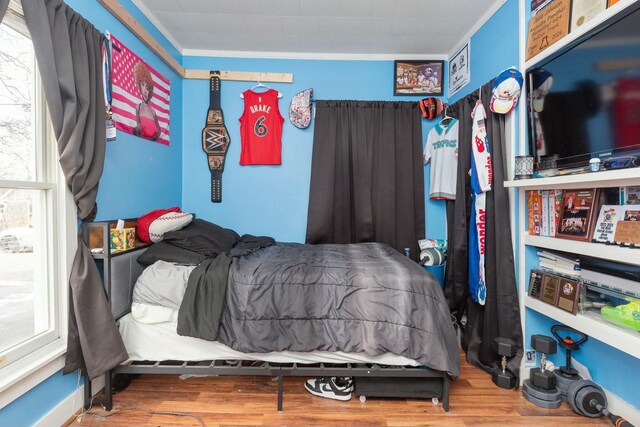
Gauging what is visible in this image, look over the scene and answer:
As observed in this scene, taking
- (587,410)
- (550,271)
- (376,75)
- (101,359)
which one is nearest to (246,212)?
(101,359)

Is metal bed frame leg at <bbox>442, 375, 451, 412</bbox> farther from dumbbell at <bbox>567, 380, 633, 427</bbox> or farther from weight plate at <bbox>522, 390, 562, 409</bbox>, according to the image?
dumbbell at <bbox>567, 380, 633, 427</bbox>

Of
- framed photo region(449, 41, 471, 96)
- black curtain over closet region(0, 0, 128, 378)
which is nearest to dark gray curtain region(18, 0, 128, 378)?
black curtain over closet region(0, 0, 128, 378)

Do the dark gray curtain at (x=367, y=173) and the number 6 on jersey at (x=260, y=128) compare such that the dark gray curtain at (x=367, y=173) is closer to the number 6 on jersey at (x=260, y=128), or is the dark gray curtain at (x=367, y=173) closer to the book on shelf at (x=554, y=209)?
the number 6 on jersey at (x=260, y=128)

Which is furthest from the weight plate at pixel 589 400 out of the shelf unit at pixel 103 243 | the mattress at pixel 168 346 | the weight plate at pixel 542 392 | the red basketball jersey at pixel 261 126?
the red basketball jersey at pixel 261 126

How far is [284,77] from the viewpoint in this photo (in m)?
2.93

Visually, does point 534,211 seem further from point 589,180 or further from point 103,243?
point 103,243

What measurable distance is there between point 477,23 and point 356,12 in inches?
39.7

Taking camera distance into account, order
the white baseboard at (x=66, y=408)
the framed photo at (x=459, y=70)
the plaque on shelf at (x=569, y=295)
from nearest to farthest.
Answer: the white baseboard at (x=66, y=408) → the plaque on shelf at (x=569, y=295) → the framed photo at (x=459, y=70)

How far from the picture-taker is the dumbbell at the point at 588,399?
5.23ft

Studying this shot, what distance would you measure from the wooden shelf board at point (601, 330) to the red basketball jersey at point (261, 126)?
2.42 meters

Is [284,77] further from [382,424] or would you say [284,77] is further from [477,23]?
[382,424]

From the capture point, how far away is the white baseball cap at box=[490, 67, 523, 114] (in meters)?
1.90

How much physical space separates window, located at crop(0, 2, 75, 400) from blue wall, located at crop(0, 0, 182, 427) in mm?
Result: 200

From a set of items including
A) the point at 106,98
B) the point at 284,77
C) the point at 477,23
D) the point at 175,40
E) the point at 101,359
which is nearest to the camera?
the point at 101,359
